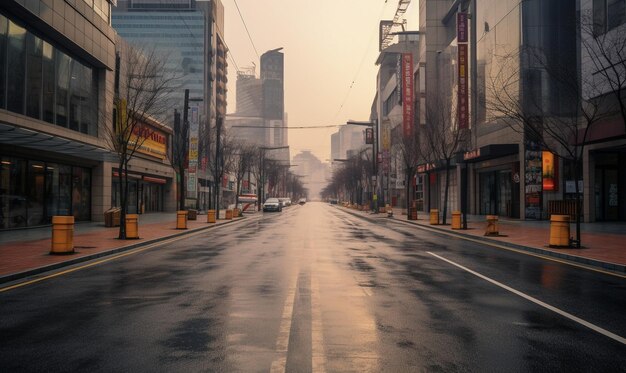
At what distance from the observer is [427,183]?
54562 mm

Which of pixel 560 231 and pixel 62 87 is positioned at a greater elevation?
pixel 62 87

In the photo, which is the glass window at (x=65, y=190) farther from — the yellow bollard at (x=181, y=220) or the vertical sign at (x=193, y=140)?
the vertical sign at (x=193, y=140)

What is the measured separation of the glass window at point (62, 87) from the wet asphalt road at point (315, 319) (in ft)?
51.0

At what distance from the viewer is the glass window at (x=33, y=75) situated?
70.1ft

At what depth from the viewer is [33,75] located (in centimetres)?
2178

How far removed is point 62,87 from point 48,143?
229 inches

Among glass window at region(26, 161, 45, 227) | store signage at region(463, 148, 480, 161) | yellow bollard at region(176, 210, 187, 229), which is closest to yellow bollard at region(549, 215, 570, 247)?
yellow bollard at region(176, 210, 187, 229)

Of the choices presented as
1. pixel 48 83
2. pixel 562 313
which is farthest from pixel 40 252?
pixel 48 83

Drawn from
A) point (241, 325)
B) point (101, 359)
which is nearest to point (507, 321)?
point (241, 325)

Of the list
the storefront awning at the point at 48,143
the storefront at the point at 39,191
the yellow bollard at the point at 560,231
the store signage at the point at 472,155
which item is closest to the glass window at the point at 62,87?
the storefront awning at the point at 48,143

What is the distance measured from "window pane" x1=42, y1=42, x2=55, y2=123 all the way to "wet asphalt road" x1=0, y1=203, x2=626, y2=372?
1457cm

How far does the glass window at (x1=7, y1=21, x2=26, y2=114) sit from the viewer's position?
20.0 m

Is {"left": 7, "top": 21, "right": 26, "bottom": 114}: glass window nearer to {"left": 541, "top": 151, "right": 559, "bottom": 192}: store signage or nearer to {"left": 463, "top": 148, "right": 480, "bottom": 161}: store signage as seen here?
{"left": 463, "top": 148, "right": 480, "bottom": 161}: store signage

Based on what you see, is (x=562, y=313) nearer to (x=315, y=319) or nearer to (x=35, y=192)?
(x=315, y=319)
